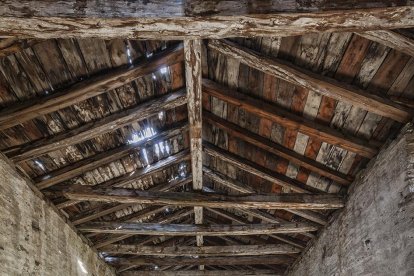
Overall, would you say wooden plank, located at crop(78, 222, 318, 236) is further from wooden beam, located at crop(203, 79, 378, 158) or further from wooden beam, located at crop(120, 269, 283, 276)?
wooden beam, located at crop(120, 269, 283, 276)

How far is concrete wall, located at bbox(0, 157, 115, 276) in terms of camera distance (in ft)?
13.1

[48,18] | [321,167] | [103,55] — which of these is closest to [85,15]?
[48,18]

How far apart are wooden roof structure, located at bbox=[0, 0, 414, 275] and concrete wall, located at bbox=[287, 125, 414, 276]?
0.80ft

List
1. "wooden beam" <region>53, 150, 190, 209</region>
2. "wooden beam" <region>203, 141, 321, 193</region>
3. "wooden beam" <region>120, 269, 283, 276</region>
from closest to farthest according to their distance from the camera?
"wooden beam" <region>203, 141, 321, 193</region> < "wooden beam" <region>53, 150, 190, 209</region> < "wooden beam" <region>120, 269, 283, 276</region>

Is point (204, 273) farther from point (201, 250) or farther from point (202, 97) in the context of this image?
point (202, 97)

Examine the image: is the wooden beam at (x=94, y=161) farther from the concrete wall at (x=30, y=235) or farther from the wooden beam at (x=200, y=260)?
the wooden beam at (x=200, y=260)

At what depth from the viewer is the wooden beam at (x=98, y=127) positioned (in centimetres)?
386

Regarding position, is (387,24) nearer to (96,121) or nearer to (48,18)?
(48,18)

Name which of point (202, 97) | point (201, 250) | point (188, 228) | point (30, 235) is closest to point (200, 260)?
point (201, 250)

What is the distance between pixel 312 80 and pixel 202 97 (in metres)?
1.41

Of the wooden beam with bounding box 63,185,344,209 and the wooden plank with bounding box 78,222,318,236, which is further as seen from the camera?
the wooden plank with bounding box 78,222,318,236

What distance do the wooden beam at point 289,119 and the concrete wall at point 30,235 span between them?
2721 mm

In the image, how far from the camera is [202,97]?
13.5 ft

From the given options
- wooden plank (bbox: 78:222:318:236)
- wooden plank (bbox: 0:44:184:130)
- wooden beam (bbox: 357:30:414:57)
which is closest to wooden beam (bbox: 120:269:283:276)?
wooden plank (bbox: 78:222:318:236)
